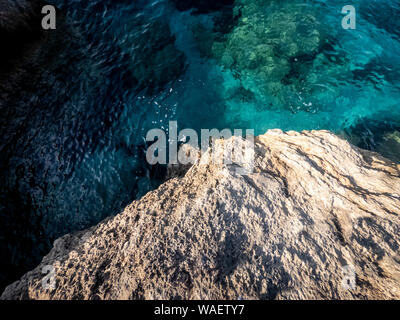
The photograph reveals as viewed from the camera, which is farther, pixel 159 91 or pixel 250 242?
pixel 159 91

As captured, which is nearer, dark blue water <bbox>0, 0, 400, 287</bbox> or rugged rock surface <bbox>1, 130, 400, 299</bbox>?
rugged rock surface <bbox>1, 130, 400, 299</bbox>

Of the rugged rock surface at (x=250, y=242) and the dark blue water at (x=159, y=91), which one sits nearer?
the rugged rock surface at (x=250, y=242)

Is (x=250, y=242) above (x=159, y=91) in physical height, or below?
above
